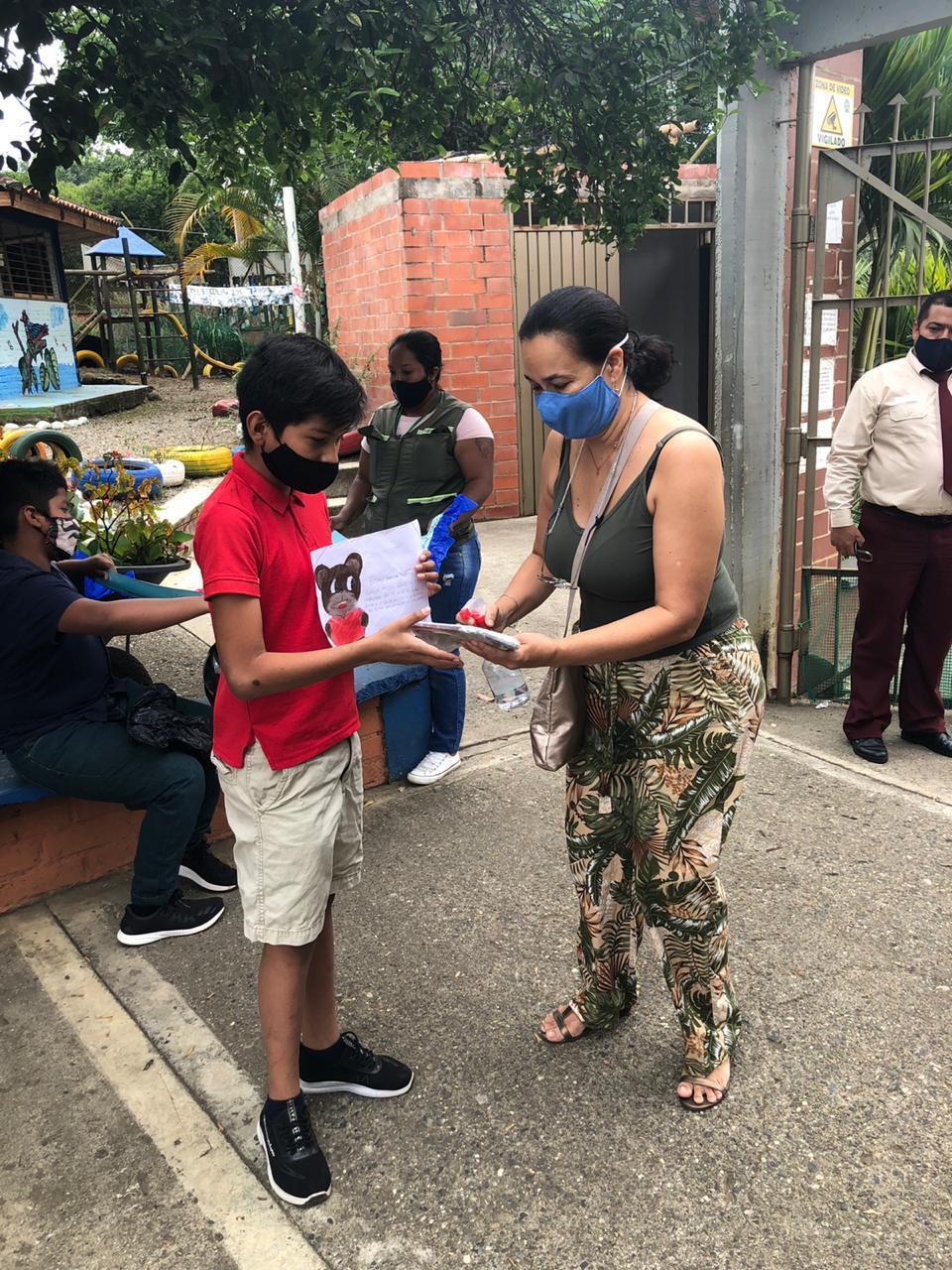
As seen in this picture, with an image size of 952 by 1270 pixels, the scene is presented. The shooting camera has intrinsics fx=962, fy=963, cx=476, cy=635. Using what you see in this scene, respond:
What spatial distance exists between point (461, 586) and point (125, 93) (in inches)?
81.8

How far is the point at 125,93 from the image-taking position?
2686 millimetres

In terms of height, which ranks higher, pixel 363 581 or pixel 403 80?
pixel 403 80

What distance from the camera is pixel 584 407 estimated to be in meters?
2.06

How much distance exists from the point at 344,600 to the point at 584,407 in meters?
0.66

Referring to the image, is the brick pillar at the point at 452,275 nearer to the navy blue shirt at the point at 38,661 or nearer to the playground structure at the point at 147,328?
the navy blue shirt at the point at 38,661

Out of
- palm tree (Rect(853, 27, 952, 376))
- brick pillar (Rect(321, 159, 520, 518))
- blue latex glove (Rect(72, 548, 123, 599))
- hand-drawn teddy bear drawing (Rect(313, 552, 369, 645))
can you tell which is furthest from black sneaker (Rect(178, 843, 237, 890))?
brick pillar (Rect(321, 159, 520, 518))

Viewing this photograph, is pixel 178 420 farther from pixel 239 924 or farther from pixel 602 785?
pixel 602 785

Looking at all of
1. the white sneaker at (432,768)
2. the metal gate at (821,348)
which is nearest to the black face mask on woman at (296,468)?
the white sneaker at (432,768)

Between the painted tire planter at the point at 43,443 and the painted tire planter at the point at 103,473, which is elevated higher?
the painted tire planter at the point at 43,443

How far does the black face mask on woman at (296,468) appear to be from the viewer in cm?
194

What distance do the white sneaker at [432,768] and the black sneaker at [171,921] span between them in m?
1.10

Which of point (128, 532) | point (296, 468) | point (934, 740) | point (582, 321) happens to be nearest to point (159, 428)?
point (128, 532)

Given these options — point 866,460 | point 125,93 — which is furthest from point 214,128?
point 866,460

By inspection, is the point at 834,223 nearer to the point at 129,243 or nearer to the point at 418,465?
the point at 418,465
